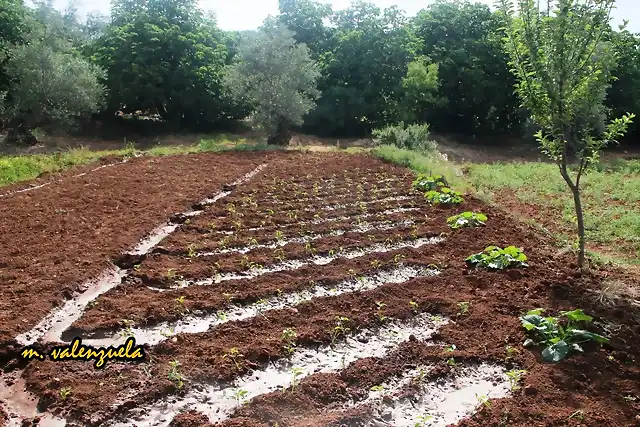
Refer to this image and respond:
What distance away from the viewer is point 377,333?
6.24 meters

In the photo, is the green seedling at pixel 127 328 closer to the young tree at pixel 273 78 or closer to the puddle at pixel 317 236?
the puddle at pixel 317 236

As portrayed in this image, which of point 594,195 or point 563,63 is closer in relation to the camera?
point 563,63

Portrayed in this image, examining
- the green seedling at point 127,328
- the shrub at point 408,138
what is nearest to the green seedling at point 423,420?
the green seedling at point 127,328

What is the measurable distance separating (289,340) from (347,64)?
85.6 ft

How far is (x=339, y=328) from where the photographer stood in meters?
6.11

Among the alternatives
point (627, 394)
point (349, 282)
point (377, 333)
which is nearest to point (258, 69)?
point (349, 282)

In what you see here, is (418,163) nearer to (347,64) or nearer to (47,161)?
(47,161)

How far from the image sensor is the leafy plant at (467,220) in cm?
1003

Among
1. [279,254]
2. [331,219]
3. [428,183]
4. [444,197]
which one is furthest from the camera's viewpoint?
[428,183]

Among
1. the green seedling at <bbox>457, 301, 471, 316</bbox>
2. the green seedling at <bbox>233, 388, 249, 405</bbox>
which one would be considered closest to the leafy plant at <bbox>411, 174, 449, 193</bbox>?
the green seedling at <bbox>457, 301, 471, 316</bbox>

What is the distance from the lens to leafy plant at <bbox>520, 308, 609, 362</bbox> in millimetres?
5633

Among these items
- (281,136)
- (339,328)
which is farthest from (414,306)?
(281,136)

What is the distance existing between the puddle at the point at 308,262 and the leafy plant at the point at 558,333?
10.4 ft

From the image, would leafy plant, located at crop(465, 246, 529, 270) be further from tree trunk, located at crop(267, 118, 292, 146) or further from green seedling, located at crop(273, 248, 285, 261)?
tree trunk, located at crop(267, 118, 292, 146)
